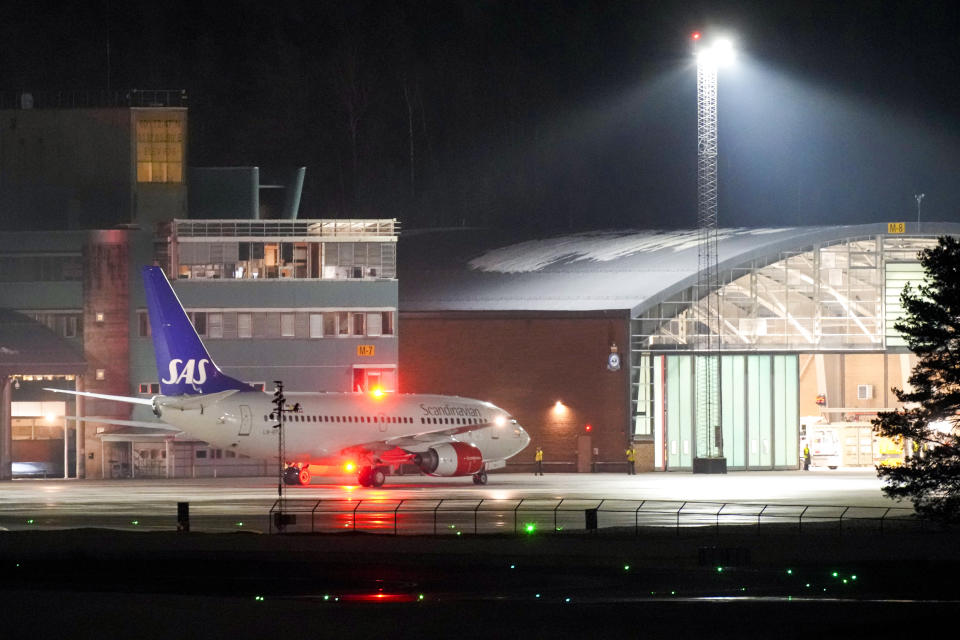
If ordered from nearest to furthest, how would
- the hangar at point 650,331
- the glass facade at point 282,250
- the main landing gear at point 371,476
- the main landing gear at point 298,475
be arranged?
the main landing gear at point 371,476 < the main landing gear at point 298,475 < the glass facade at point 282,250 < the hangar at point 650,331

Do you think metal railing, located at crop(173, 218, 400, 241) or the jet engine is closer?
the jet engine

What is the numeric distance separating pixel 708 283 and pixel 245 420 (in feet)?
96.6

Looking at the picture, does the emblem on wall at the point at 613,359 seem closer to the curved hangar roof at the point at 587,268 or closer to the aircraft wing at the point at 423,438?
the curved hangar roof at the point at 587,268

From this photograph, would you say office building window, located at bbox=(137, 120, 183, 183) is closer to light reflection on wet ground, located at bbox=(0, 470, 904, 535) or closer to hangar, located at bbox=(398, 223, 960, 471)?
hangar, located at bbox=(398, 223, 960, 471)

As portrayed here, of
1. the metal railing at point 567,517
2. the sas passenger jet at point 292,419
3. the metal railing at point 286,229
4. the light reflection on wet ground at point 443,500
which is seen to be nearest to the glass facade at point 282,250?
the metal railing at point 286,229

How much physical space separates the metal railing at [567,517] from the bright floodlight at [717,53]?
3353cm

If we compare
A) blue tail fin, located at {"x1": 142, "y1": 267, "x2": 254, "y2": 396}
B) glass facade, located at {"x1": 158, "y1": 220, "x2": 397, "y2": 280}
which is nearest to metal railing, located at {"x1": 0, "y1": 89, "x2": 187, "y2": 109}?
glass facade, located at {"x1": 158, "y1": 220, "x2": 397, "y2": 280}

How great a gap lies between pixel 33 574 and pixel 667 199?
119 m

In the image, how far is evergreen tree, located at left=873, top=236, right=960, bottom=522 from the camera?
40.7 m

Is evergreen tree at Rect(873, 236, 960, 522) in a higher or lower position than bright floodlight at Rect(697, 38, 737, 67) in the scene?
lower

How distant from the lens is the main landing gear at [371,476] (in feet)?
210

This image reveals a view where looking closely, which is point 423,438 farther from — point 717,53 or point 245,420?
point 717,53

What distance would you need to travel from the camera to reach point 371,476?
63.9 metres

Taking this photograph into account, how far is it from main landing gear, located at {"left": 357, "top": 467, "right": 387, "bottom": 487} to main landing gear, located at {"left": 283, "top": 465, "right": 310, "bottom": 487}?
3101mm
